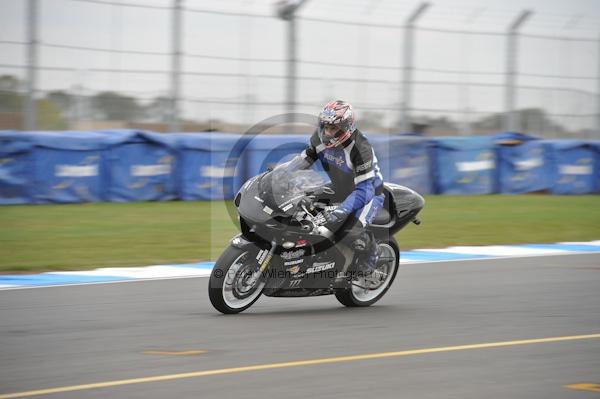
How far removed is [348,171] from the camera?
29.3 ft

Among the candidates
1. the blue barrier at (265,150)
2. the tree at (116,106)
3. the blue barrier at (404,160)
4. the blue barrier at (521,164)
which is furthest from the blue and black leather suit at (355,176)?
the blue barrier at (521,164)

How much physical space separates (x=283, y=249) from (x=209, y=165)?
11.5 m

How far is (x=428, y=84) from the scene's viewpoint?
899 inches

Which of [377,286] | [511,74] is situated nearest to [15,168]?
[377,286]

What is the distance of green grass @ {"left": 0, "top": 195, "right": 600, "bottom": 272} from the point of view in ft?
42.4

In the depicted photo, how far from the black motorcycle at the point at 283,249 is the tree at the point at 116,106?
1113 cm

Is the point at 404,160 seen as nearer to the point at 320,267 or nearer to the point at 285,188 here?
the point at 320,267

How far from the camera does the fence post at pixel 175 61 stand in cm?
1936

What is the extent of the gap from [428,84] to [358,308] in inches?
563

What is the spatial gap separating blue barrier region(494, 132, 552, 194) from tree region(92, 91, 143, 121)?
8.68m

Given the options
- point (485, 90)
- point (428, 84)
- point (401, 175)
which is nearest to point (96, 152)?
point (401, 175)

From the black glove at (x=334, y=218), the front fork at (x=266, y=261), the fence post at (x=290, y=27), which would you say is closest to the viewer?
the front fork at (x=266, y=261)

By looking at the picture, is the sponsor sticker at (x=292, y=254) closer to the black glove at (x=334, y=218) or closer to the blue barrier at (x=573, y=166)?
the black glove at (x=334, y=218)

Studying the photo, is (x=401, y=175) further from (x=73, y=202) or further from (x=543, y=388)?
(x=543, y=388)
